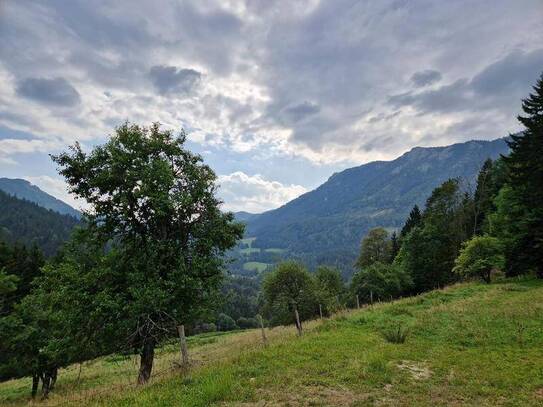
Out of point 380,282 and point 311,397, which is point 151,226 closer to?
point 311,397

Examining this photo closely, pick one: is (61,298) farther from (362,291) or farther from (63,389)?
(362,291)

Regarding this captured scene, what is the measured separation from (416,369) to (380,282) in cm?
4508

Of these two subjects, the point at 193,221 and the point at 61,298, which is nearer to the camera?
the point at 61,298

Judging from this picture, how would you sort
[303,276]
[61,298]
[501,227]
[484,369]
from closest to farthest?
[484,369] → [61,298] → [303,276] → [501,227]

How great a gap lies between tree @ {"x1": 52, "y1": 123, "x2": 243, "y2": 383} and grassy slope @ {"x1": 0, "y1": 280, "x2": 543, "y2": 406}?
3.28 metres

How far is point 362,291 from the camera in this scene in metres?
58.8

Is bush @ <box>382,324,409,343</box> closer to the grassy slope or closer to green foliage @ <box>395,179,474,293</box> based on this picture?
the grassy slope

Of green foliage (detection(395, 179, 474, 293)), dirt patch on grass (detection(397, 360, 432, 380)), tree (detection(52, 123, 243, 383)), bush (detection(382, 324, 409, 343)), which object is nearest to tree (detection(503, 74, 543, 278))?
green foliage (detection(395, 179, 474, 293))

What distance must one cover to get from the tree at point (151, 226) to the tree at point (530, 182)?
33.5 metres

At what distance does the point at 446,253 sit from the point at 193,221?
5623cm

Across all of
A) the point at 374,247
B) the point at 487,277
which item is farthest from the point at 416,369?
the point at 374,247

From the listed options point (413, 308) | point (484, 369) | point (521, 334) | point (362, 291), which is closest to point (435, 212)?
point (362, 291)

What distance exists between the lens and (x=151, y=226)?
19500mm

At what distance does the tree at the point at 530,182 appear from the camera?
36.3 metres
